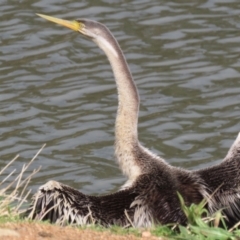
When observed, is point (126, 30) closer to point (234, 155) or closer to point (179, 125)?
point (179, 125)

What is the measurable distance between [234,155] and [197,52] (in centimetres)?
556

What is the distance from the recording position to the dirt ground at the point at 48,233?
223 inches

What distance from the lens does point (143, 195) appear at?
22.2ft

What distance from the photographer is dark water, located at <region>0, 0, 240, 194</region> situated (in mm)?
10852

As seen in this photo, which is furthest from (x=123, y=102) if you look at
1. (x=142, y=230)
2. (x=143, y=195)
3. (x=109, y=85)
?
(x=109, y=85)

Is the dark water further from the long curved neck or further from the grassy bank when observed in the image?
the grassy bank

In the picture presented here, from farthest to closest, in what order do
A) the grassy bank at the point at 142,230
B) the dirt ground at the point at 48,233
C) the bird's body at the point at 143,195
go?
the bird's body at the point at 143,195 → the grassy bank at the point at 142,230 → the dirt ground at the point at 48,233

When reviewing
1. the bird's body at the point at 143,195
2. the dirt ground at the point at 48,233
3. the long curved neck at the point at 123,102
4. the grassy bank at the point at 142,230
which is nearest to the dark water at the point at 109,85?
the long curved neck at the point at 123,102

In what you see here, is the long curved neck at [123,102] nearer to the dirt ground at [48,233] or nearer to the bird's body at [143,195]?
the bird's body at [143,195]

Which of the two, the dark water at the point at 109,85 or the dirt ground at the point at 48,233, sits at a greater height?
the dirt ground at the point at 48,233

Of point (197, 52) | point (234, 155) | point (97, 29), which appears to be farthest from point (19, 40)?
point (234, 155)

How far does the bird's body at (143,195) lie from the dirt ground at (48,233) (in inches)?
19.2

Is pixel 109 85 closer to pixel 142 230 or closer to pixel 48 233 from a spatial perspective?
pixel 142 230

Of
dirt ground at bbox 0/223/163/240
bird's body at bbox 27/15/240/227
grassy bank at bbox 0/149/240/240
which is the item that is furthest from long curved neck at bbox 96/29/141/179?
dirt ground at bbox 0/223/163/240
